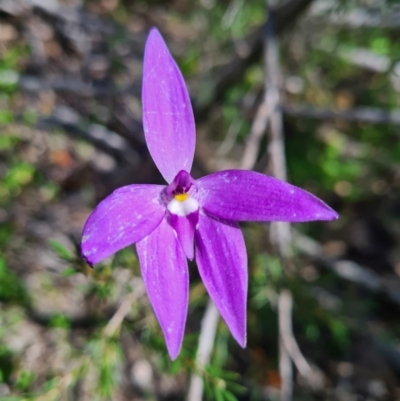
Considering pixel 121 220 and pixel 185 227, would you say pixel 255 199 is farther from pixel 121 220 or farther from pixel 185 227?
pixel 121 220

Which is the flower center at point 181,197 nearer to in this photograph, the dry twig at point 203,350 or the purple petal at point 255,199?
the purple petal at point 255,199

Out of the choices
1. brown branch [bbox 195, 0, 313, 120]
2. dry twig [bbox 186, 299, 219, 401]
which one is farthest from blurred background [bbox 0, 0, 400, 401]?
dry twig [bbox 186, 299, 219, 401]

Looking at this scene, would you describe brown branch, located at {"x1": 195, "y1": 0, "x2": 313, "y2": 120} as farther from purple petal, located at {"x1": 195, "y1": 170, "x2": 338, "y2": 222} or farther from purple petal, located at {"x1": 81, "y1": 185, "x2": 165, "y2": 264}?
purple petal, located at {"x1": 81, "y1": 185, "x2": 165, "y2": 264}

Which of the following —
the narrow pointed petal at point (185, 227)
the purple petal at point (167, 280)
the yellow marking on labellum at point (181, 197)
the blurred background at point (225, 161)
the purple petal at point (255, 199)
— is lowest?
the blurred background at point (225, 161)

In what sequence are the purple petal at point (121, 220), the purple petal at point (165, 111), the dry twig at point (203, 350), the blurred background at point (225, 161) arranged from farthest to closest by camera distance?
1. the blurred background at point (225, 161)
2. the dry twig at point (203, 350)
3. the purple petal at point (165, 111)
4. the purple petal at point (121, 220)

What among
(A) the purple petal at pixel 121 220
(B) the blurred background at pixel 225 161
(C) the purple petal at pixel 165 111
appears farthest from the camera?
(B) the blurred background at pixel 225 161

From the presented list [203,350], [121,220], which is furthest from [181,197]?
[203,350]

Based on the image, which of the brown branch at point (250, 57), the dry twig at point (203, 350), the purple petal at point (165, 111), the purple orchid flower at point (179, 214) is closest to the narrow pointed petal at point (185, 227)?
the purple orchid flower at point (179, 214)
